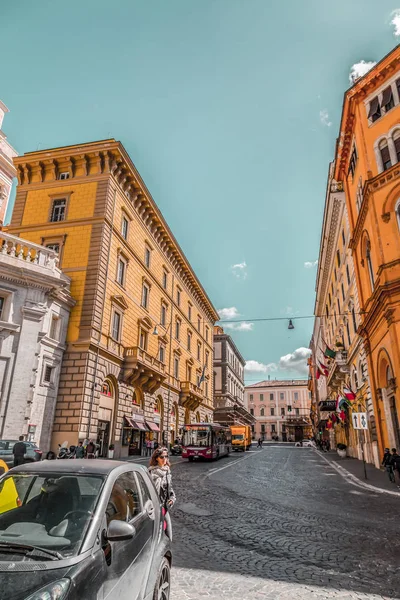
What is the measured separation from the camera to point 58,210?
92.4 ft

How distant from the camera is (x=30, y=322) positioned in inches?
819

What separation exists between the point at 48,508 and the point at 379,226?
19411 millimetres

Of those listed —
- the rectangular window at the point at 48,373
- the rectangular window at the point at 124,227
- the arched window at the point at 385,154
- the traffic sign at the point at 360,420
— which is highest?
the rectangular window at the point at 124,227

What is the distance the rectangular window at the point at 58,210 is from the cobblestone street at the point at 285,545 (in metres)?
21.5

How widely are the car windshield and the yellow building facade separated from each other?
1965 centimetres

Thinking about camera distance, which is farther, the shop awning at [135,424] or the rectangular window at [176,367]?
the rectangular window at [176,367]

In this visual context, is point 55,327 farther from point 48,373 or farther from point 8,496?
point 8,496

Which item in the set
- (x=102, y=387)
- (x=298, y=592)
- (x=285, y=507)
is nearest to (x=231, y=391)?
(x=102, y=387)

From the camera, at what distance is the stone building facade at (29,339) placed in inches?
769

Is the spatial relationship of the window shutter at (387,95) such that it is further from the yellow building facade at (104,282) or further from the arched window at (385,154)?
the yellow building facade at (104,282)

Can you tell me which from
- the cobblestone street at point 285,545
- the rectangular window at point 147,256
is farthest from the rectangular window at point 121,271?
the cobblestone street at point 285,545

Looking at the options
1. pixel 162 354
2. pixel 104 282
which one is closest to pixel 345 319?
pixel 162 354

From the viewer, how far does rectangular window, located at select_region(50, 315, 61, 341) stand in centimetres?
2303

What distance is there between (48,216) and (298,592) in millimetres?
27810
